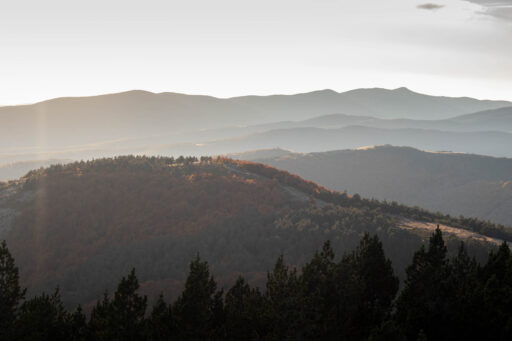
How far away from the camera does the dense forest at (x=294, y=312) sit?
1705cm

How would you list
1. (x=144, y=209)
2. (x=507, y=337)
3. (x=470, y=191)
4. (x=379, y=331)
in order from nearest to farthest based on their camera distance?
1. (x=379, y=331)
2. (x=507, y=337)
3. (x=144, y=209)
4. (x=470, y=191)

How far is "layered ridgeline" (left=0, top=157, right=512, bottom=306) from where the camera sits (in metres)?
40.0

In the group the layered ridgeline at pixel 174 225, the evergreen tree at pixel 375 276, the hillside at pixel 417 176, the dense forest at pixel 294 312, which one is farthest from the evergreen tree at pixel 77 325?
the hillside at pixel 417 176

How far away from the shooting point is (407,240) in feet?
136

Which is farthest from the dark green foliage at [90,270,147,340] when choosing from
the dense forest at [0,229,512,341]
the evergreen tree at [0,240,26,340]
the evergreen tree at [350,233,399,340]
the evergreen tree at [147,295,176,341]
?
the evergreen tree at [350,233,399,340]

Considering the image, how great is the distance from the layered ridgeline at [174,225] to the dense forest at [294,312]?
1647 cm

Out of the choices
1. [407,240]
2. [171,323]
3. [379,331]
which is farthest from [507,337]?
[407,240]

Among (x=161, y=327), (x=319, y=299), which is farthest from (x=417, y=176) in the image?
(x=161, y=327)

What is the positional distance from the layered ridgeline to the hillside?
90942 mm

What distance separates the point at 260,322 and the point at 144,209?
3628cm

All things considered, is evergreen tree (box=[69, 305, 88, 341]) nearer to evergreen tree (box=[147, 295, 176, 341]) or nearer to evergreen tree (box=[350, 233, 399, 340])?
evergreen tree (box=[147, 295, 176, 341])

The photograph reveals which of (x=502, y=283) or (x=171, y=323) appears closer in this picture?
(x=171, y=323)

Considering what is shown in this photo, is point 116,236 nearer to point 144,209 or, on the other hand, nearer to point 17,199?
point 144,209

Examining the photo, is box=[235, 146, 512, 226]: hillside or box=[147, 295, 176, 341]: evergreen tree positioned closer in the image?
box=[147, 295, 176, 341]: evergreen tree
